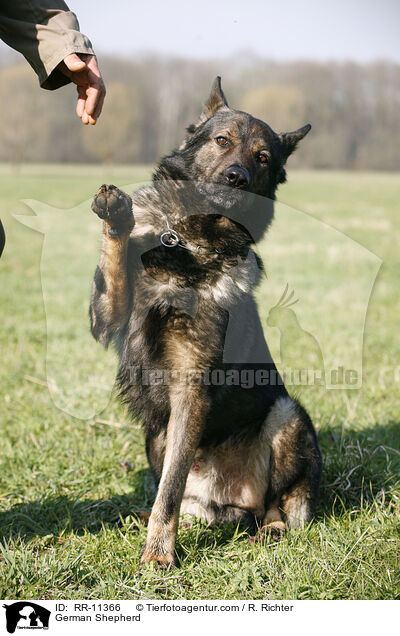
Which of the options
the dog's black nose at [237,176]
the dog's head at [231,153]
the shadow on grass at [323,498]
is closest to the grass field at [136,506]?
the shadow on grass at [323,498]

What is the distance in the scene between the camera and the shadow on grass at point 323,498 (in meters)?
2.77

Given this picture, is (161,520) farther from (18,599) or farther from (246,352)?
(246,352)

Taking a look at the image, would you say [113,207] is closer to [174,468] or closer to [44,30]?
[44,30]

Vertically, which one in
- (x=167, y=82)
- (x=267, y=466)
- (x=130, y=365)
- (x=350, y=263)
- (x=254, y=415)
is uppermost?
(x=167, y=82)

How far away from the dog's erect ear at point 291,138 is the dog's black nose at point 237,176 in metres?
0.51

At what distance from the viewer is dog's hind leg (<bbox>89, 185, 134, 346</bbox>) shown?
90.3 inches

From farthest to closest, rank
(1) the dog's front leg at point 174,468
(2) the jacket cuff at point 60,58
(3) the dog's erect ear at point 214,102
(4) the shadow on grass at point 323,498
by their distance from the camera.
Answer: (3) the dog's erect ear at point 214,102 → (4) the shadow on grass at point 323,498 → (1) the dog's front leg at point 174,468 → (2) the jacket cuff at point 60,58

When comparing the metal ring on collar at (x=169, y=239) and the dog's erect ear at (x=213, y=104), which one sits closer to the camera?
the metal ring on collar at (x=169, y=239)
